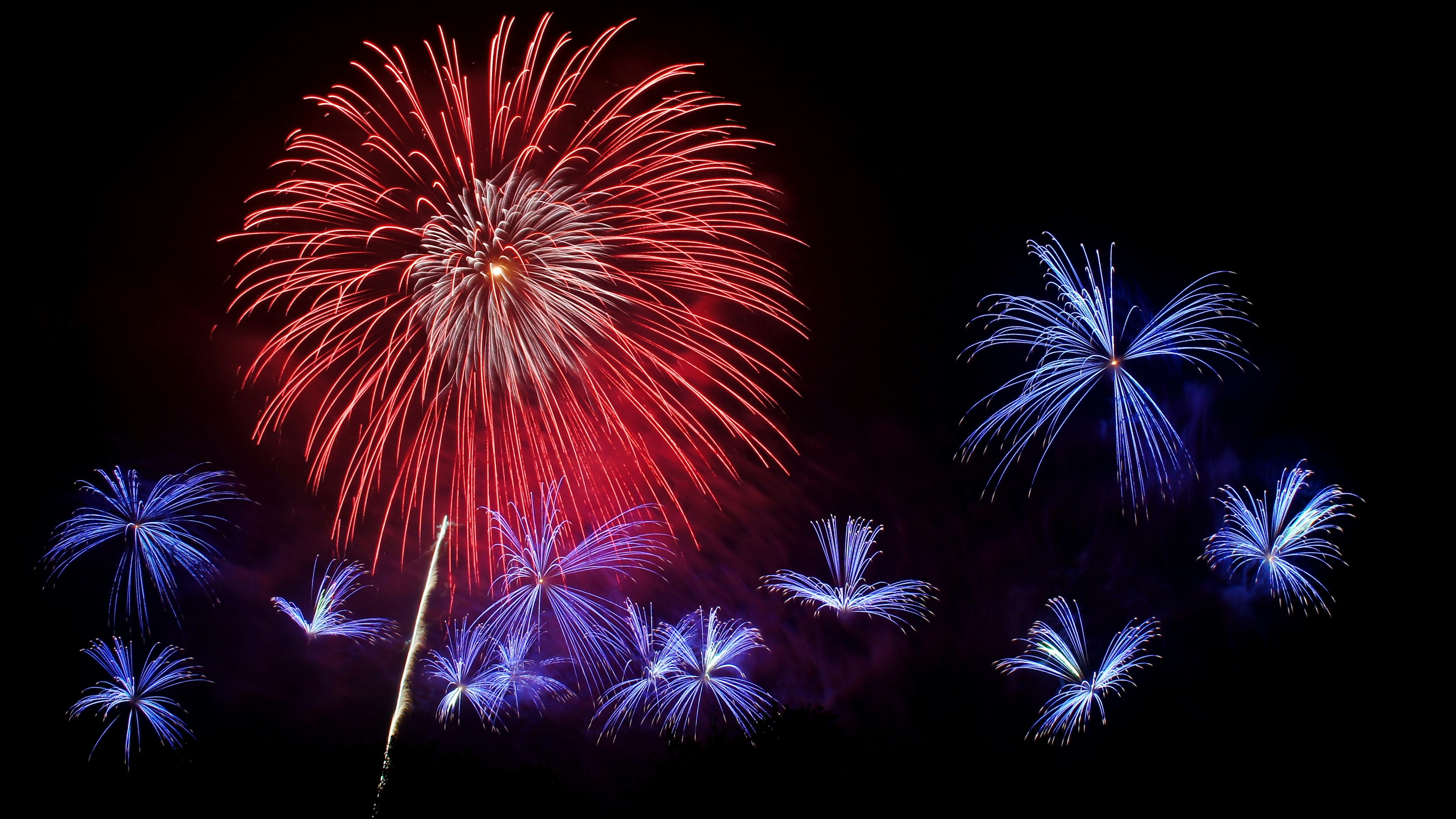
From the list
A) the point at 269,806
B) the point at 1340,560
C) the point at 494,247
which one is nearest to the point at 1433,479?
the point at 1340,560

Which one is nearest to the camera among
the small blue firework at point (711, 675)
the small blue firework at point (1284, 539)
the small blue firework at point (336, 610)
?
the small blue firework at point (1284, 539)

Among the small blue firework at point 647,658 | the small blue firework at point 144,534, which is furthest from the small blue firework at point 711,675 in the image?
the small blue firework at point 144,534

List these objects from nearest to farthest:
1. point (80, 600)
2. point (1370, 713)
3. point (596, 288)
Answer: point (596, 288) → point (1370, 713) → point (80, 600)

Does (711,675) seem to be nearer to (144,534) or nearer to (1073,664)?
(1073,664)

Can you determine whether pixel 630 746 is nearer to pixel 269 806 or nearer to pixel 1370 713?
pixel 269 806

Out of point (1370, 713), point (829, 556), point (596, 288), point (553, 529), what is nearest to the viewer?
point (596, 288)

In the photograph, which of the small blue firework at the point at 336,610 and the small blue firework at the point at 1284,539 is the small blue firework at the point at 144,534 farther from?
the small blue firework at the point at 1284,539
